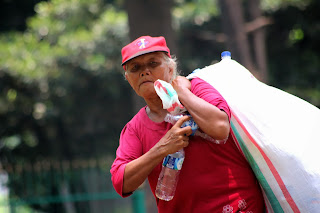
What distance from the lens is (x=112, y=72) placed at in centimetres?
1121

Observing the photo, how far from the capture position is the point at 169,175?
8.12 feet

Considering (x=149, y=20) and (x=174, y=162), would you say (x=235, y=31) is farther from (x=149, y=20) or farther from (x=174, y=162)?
(x=174, y=162)

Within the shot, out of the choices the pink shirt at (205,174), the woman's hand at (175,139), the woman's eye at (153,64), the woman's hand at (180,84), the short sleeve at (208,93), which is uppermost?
the woman's eye at (153,64)

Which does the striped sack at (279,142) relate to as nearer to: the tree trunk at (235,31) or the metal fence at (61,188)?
the metal fence at (61,188)

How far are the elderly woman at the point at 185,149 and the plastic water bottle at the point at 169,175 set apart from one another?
44mm

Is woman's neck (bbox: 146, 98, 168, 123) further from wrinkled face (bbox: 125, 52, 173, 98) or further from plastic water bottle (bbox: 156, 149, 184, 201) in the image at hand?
plastic water bottle (bbox: 156, 149, 184, 201)

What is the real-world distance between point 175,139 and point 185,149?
176 millimetres

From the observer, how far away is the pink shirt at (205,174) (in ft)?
8.18

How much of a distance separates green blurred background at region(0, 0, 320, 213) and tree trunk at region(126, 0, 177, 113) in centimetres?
235

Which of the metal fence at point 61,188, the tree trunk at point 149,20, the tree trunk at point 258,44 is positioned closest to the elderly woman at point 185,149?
the tree trunk at point 149,20

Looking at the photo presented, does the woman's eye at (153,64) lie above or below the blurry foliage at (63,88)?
below

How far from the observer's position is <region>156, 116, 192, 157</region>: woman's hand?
7.68ft

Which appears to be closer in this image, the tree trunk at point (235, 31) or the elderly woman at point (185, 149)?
the elderly woman at point (185, 149)

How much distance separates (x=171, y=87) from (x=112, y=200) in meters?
6.27
